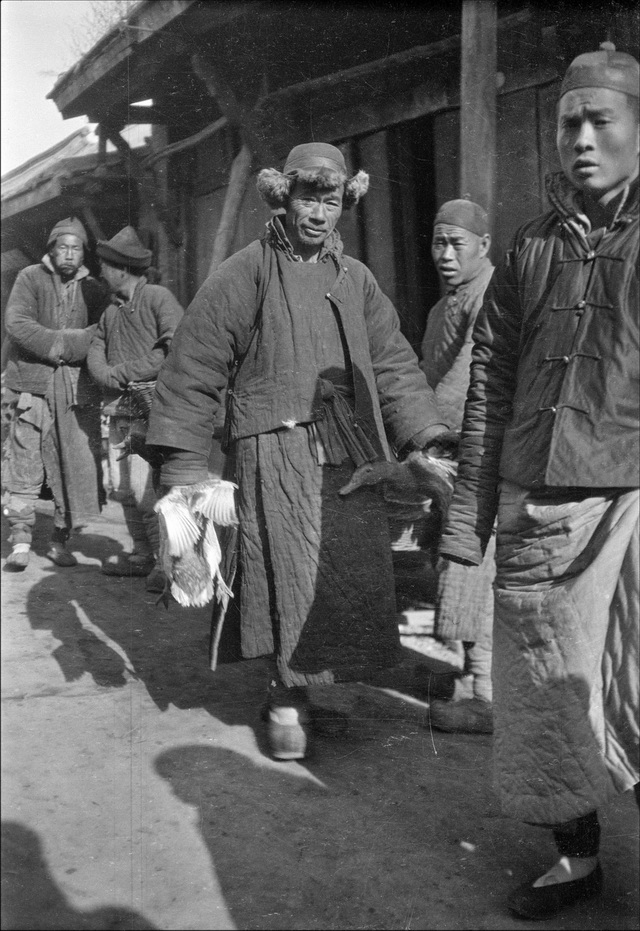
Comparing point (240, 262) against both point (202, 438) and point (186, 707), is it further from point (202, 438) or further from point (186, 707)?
point (186, 707)

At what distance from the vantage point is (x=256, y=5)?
489cm

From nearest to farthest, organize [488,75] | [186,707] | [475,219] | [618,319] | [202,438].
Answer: [618,319] < [202,438] < [186,707] < [475,219] < [488,75]

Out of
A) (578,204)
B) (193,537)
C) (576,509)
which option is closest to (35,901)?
(193,537)

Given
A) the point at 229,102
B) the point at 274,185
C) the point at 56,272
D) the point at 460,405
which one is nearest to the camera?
the point at 274,185

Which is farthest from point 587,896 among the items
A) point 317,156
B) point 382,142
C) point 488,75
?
point 382,142

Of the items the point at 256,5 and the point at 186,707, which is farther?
the point at 256,5

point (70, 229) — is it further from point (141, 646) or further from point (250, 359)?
point (141, 646)

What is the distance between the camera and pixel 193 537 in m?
2.71

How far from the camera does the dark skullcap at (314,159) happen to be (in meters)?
2.91

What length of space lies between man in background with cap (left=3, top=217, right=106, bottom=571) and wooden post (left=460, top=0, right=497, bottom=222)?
1.74m

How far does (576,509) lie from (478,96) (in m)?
2.89

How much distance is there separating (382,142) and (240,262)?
274cm

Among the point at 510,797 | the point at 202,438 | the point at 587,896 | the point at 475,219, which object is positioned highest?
the point at 475,219

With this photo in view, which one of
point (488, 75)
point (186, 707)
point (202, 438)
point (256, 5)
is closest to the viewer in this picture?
point (202, 438)
